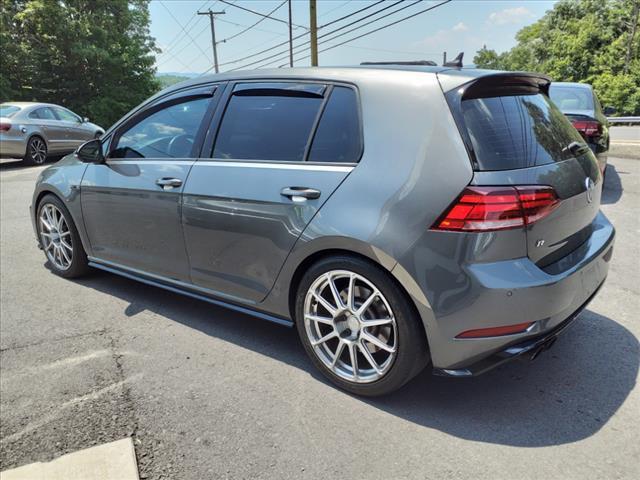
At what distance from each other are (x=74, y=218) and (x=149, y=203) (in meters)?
1.15

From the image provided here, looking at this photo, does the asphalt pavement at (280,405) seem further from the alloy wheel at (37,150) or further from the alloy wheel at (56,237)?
the alloy wheel at (37,150)

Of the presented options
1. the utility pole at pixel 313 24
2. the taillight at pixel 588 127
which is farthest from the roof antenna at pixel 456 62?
the utility pole at pixel 313 24

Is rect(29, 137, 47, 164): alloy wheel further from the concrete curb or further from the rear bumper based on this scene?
the rear bumper

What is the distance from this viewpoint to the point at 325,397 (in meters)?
2.76

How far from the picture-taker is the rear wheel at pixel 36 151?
12.5m

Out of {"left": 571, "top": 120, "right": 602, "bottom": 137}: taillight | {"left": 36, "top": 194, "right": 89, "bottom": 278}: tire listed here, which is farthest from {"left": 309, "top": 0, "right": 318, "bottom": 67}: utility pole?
{"left": 36, "top": 194, "right": 89, "bottom": 278}: tire

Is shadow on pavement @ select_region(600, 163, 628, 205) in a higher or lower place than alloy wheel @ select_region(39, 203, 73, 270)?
lower

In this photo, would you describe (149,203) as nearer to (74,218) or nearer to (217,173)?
(217,173)

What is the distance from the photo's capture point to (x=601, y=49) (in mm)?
44938

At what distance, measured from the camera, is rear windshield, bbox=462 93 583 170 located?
91.9 inches

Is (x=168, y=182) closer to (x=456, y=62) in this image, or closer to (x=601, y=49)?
(x=456, y=62)

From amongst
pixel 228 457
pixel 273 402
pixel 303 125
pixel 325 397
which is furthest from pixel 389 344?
pixel 303 125

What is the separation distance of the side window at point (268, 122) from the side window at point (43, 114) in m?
11.6

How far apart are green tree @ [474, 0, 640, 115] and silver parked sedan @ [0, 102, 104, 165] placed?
36458 mm
